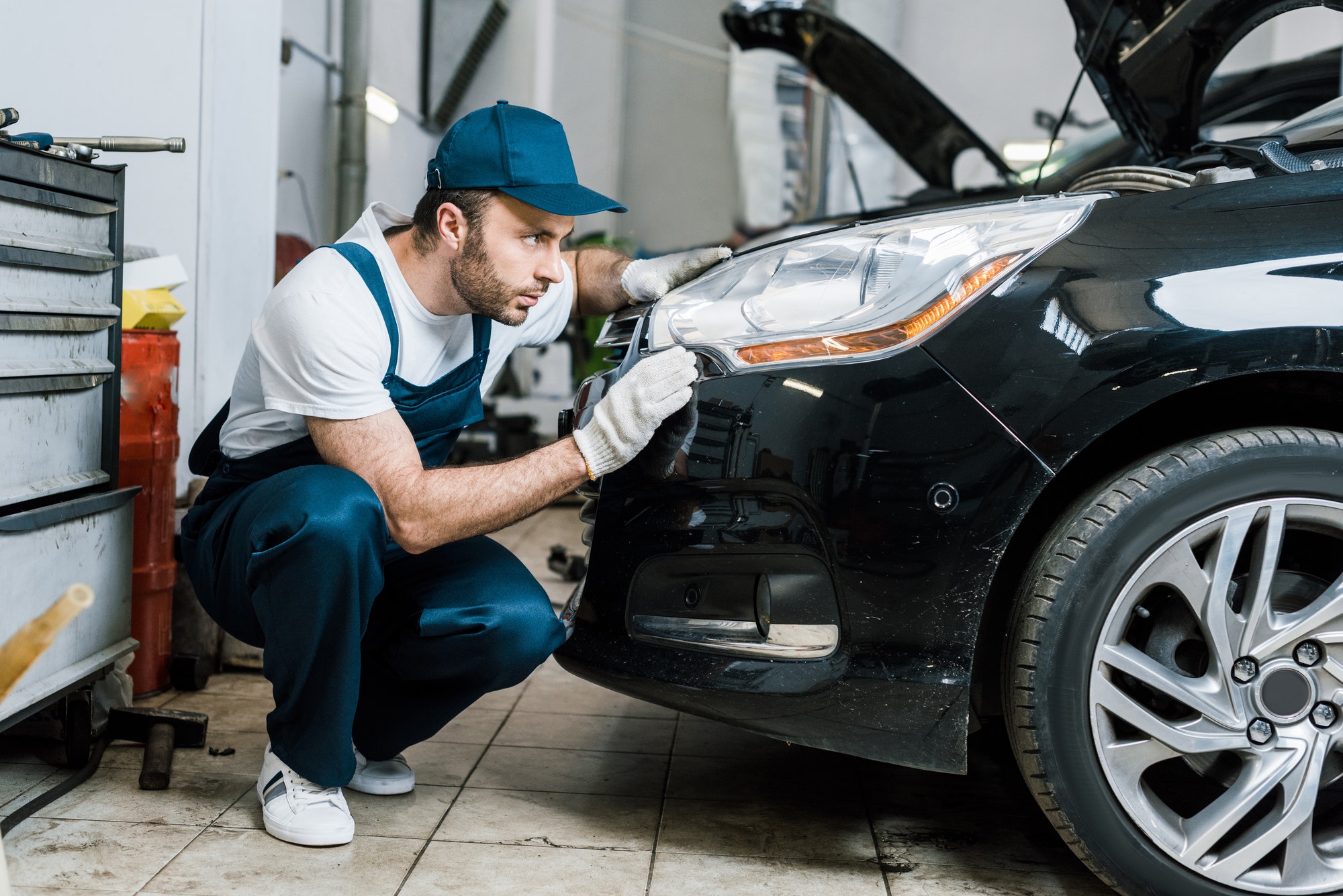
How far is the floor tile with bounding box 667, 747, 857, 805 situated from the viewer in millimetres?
1940

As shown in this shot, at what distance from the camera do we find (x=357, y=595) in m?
1.65

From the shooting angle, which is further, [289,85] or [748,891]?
[289,85]

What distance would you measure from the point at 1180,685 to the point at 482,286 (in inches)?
47.5

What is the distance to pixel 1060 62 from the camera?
36.7ft

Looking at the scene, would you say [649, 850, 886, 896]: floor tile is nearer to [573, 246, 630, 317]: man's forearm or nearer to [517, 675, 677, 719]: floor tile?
[517, 675, 677, 719]: floor tile

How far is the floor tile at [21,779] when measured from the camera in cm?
182

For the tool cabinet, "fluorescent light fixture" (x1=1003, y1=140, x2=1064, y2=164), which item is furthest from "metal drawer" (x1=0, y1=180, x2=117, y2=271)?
"fluorescent light fixture" (x1=1003, y1=140, x2=1064, y2=164)

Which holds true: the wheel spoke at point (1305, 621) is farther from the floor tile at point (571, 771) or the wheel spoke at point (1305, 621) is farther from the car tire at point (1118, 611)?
the floor tile at point (571, 771)

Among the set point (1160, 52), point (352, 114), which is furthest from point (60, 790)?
point (352, 114)

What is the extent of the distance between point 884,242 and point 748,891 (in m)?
0.95

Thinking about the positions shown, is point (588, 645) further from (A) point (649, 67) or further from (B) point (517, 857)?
(A) point (649, 67)

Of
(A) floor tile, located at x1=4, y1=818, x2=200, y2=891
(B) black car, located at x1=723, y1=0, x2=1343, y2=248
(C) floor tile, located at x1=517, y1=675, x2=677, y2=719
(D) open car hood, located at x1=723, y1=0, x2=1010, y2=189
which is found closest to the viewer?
(A) floor tile, located at x1=4, y1=818, x2=200, y2=891

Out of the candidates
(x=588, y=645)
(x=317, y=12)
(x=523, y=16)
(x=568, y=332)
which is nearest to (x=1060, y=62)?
(x=523, y=16)

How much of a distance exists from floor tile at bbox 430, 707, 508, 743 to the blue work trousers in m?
0.29
